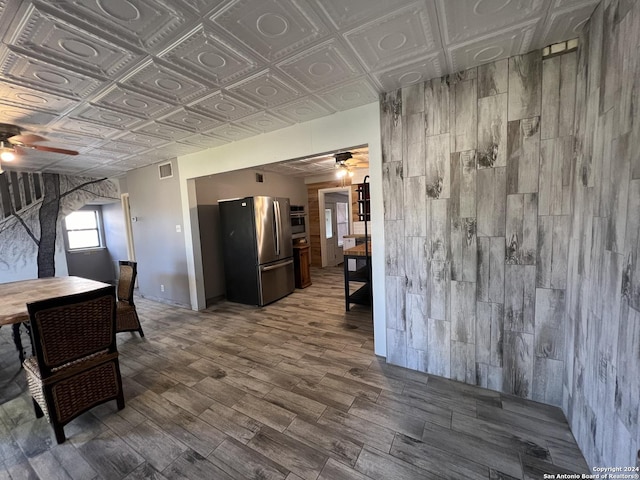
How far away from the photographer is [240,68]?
1792 mm

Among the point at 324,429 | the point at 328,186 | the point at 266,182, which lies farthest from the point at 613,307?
the point at 328,186

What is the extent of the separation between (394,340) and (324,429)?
106cm

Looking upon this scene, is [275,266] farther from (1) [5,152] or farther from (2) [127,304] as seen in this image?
(1) [5,152]

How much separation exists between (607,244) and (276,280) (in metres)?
3.99

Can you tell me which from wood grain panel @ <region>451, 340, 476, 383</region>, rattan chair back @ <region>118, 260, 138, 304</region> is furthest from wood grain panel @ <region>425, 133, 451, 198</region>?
rattan chair back @ <region>118, 260, 138, 304</region>

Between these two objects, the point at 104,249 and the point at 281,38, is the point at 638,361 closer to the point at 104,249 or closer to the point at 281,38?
the point at 281,38

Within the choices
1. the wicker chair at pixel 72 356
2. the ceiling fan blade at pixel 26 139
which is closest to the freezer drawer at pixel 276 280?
the wicker chair at pixel 72 356

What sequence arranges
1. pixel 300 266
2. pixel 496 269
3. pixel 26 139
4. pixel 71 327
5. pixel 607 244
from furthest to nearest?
1. pixel 300 266
2. pixel 26 139
3. pixel 496 269
4. pixel 71 327
5. pixel 607 244

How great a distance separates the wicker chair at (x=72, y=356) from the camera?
167cm

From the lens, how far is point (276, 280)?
4.52 metres

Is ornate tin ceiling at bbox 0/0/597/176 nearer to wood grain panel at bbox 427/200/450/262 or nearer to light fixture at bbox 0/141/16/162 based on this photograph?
light fixture at bbox 0/141/16/162

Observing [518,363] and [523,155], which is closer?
[523,155]

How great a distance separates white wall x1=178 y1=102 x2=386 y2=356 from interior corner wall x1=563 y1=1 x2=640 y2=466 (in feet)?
4.46

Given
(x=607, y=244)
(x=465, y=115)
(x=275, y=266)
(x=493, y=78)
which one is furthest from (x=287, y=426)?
(x=493, y=78)
